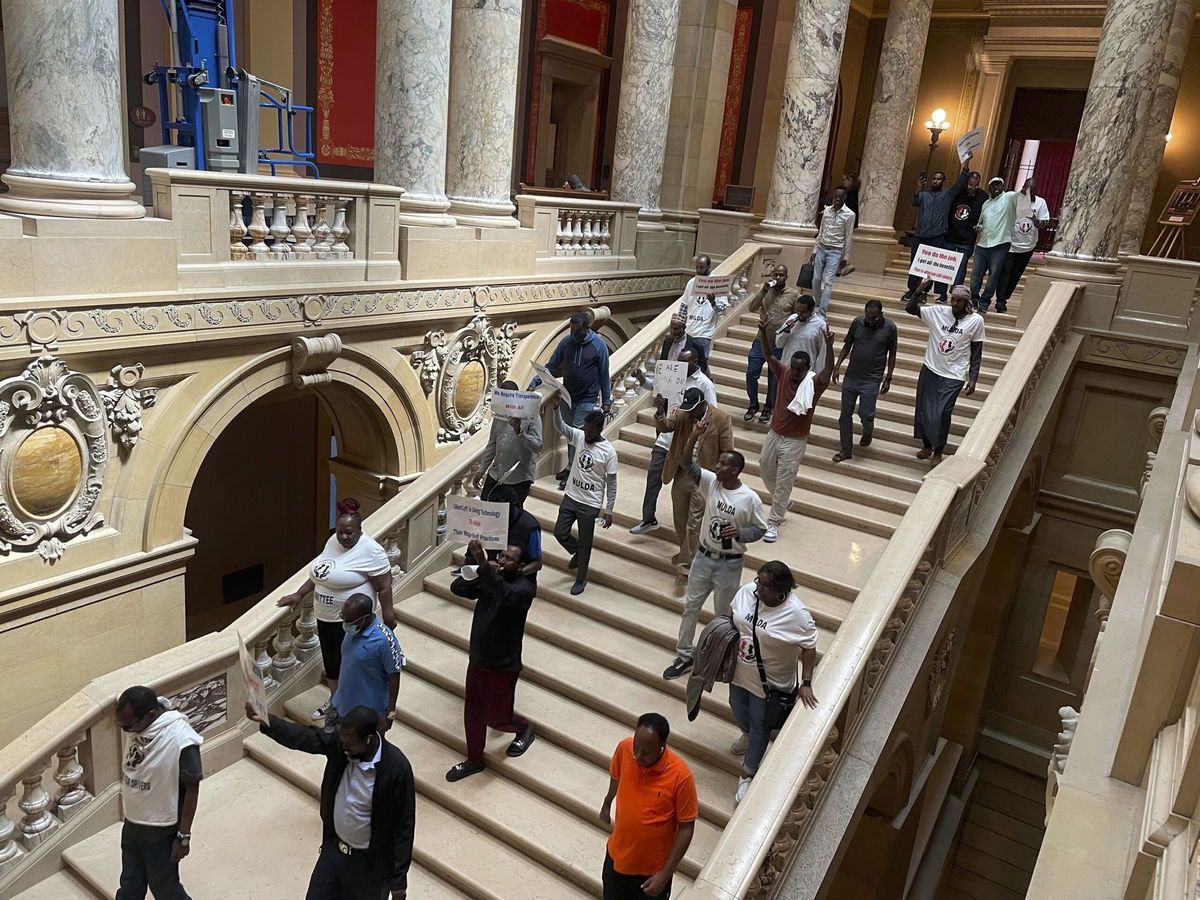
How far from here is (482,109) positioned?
12148 mm

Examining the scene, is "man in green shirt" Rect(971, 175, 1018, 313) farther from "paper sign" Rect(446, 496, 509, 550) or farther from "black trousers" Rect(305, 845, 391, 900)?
"black trousers" Rect(305, 845, 391, 900)

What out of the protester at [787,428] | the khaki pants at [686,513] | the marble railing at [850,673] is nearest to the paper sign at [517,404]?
the khaki pants at [686,513]

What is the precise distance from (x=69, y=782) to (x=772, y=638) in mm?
4799

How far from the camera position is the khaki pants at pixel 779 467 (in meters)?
8.53

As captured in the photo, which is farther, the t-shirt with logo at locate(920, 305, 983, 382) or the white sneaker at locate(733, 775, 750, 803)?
the t-shirt with logo at locate(920, 305, 983, 382)

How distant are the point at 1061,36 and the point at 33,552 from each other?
19.0 metres

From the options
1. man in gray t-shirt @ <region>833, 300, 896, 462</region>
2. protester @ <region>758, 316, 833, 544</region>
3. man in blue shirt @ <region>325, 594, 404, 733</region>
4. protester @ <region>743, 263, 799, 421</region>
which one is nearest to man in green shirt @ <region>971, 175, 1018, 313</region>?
protester @ <region>743, 263, 799, 421</region>

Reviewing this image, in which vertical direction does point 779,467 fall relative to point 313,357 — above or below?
below

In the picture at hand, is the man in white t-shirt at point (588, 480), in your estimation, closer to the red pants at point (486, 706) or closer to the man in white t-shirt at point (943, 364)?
the red pants at point (486, 706)

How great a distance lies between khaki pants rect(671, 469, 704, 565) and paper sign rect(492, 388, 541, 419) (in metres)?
1.32

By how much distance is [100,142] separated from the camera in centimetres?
812

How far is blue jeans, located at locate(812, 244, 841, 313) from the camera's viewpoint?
12.3 m

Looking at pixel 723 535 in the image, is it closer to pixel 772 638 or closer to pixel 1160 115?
pixel 772 638

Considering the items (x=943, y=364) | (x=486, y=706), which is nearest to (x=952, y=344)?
(x=943, y=364)
